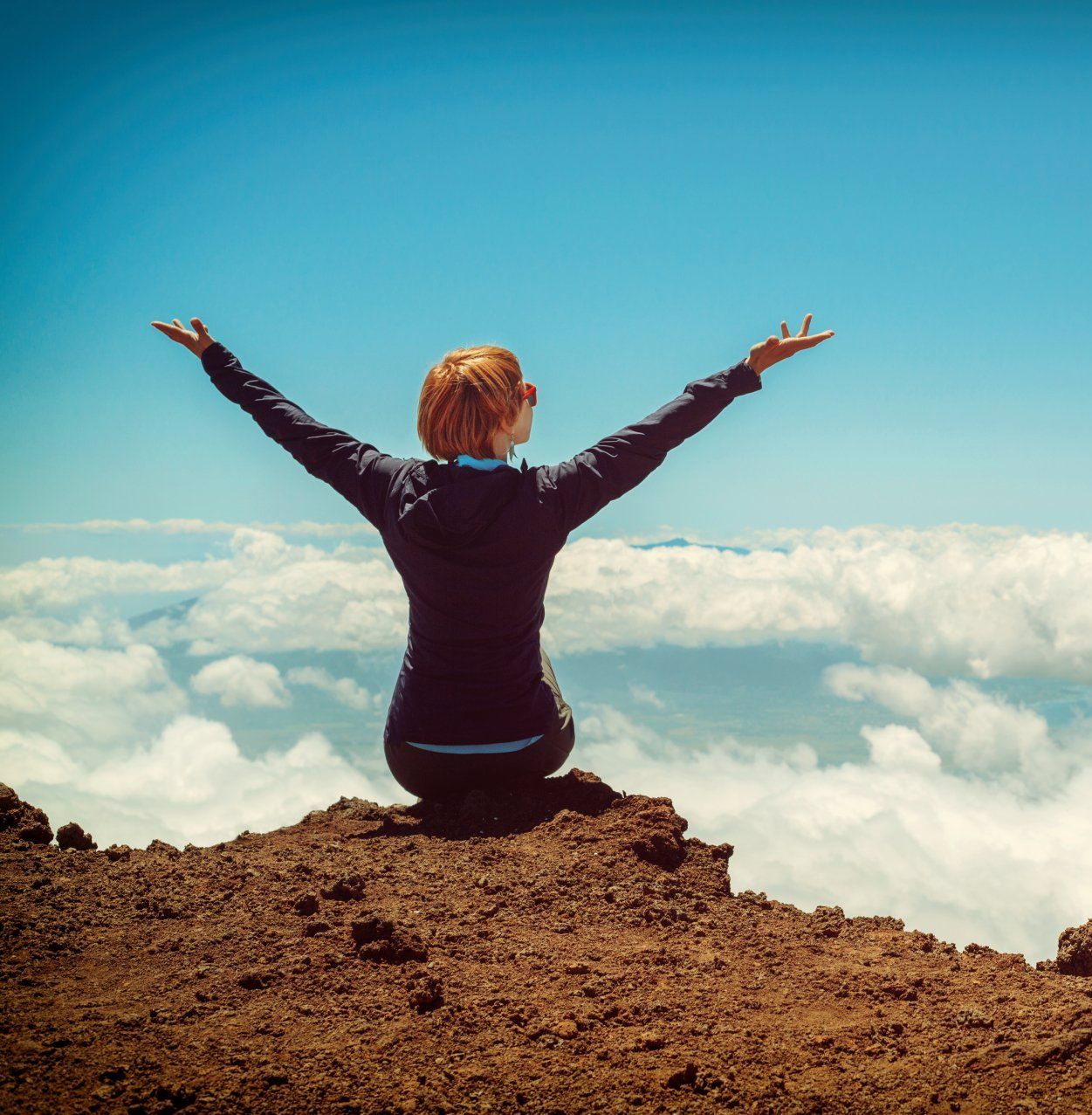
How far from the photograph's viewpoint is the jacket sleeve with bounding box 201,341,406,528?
21.4 feet

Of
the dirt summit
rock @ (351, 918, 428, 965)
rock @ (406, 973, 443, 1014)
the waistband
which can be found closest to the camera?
the dirt summit

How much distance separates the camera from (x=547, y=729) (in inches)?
266

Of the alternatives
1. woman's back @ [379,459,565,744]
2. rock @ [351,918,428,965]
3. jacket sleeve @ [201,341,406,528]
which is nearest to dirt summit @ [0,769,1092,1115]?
rock @ [351,918,428,965]

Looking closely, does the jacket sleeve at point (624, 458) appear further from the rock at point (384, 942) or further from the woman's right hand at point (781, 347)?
the rock at point (384, 942)

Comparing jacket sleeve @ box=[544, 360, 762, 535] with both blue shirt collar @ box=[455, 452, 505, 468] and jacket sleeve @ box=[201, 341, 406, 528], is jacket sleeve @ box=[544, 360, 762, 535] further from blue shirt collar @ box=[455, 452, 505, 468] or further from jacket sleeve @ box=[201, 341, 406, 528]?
jacket sleeve @ box=[201, 341, 406, 528]

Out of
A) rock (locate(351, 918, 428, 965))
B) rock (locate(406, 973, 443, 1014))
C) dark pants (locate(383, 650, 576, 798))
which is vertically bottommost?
rock (locate(406, 973, 443, 1014))

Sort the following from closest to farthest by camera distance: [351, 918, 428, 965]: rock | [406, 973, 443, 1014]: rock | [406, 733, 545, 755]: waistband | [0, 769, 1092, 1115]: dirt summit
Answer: [0, 769, 1092, 1115]: dirt summit < [406, 973, 443, 1014]: rock < [351, 918, 428, 965]: rock < [406, 733, 545, 755]: waistband

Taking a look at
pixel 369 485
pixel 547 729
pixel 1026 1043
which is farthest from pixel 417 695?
pixel 1026 1043

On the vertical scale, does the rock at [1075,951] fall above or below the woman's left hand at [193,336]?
below

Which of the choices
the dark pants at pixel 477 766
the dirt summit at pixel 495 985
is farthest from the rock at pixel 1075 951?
the dark pants at pixel 477 766

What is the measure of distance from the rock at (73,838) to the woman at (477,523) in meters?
1.98

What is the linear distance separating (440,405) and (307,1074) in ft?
12.5

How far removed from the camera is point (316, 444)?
6656 millimetres

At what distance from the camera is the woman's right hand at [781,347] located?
661 centimetres
